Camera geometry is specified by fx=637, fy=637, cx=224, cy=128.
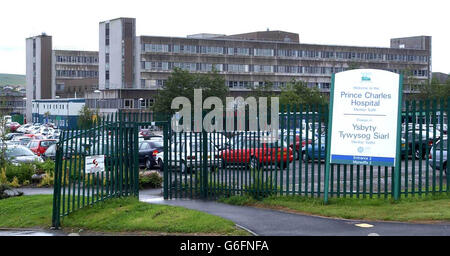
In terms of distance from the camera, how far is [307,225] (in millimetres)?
12297

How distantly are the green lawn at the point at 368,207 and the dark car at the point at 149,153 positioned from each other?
14.3 meters

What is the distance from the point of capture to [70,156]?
46.5ft

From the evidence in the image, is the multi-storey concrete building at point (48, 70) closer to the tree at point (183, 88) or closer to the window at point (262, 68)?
the window at point (262, 68)

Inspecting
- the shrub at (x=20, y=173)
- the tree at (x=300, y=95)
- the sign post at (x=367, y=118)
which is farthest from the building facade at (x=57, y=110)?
the sign post at (x=367, y=118)

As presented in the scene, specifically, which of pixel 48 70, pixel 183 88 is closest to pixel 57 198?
pixel 183 88

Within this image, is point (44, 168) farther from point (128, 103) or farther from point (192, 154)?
point (128, 103)

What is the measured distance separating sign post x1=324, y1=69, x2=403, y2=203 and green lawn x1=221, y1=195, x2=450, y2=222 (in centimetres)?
71

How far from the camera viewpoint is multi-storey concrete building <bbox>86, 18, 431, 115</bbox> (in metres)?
91.8

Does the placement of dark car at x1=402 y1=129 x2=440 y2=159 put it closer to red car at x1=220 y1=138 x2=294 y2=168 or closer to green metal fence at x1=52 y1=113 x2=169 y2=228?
red car at x1=220 y1=138 x2=294 y2=168

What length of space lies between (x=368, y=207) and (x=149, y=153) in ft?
57.0

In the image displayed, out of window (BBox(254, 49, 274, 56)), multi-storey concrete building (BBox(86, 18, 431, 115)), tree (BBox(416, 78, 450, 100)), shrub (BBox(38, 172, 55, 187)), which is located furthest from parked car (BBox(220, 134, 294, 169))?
window (BBox(254, 49, 274, 56))

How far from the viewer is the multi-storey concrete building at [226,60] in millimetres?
91812

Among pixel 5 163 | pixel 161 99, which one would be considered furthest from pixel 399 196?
pixel 161 99
